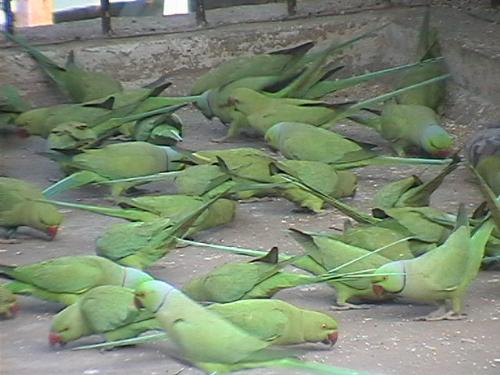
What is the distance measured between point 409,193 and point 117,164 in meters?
0.55

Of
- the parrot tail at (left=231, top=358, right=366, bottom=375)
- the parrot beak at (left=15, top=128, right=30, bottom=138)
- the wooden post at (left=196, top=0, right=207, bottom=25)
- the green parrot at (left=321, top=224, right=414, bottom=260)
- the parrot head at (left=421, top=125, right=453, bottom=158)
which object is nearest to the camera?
the parrot tail at (left=231, top=358, right=366, bottom=375)

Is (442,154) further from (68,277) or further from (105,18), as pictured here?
(105,18)

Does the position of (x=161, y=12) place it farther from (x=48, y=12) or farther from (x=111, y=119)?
(x=111, y=119)

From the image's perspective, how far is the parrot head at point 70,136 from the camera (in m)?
2.47

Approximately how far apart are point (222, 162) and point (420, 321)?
1.70 feet

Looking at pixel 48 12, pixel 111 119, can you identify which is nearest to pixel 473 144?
pixel 111 119

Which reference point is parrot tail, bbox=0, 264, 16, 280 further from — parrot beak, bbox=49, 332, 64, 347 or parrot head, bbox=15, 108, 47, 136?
parrot head, bbox=15, 108, 47, 136

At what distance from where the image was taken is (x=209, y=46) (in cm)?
328

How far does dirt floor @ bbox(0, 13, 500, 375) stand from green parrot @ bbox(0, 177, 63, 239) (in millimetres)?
44

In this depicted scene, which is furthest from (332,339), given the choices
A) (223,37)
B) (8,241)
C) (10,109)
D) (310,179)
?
(223,37)

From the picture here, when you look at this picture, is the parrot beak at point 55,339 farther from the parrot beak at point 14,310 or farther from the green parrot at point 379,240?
the green parrot at point 379,240

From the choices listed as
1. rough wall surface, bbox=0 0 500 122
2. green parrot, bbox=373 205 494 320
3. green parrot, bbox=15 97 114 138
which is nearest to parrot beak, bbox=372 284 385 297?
green parrot, bbox=373 205 494 320

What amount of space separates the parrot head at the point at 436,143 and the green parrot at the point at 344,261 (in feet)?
2.16

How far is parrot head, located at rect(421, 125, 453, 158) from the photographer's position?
98.5 inches
